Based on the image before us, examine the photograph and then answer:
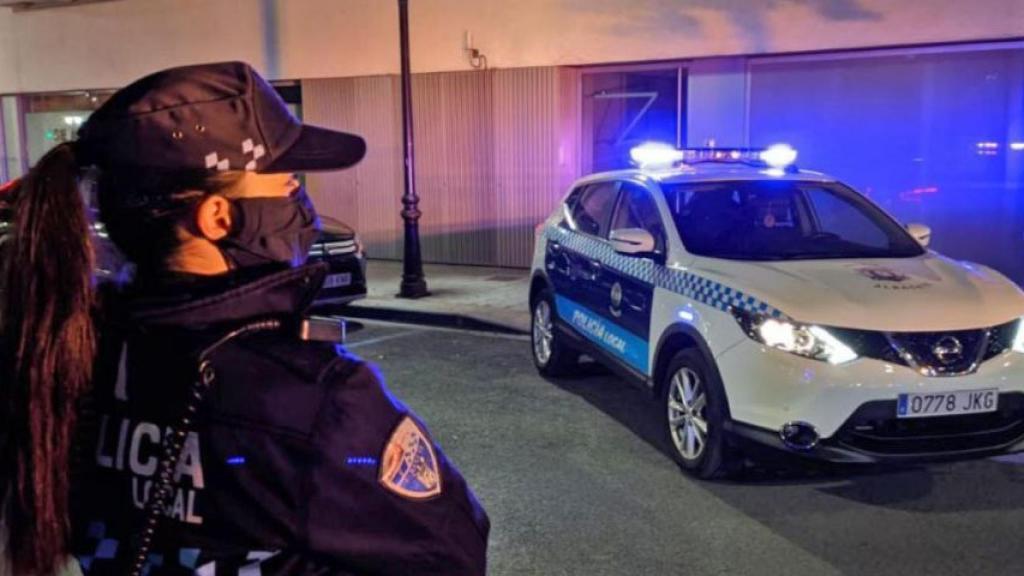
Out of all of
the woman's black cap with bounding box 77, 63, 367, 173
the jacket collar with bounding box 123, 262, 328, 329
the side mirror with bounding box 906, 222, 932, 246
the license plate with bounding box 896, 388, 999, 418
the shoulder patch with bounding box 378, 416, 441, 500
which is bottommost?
the license plate with bounding box 896, 388, 999, 418

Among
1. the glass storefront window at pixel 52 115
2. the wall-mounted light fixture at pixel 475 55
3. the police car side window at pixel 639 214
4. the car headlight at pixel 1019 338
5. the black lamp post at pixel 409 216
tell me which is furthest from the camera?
the glass storefront window at pixel 52 115

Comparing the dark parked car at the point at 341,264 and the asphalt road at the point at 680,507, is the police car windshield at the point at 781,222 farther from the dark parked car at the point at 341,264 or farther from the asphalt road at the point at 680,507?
the dark parked car at the point at 341,264

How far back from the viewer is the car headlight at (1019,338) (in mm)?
4820

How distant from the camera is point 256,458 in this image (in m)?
1.29

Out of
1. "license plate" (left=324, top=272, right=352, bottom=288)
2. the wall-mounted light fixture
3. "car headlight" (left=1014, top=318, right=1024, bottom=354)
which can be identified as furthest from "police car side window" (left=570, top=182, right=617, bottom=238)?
the wall-mounted light fixture

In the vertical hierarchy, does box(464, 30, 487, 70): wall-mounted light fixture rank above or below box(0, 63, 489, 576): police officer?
above

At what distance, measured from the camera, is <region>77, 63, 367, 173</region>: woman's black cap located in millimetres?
1418

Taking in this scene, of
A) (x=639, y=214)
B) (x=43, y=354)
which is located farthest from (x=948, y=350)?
(x=43, y=354)

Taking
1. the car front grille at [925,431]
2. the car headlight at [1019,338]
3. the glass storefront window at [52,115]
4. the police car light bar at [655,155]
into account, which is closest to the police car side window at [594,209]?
the police car light bar at [655,155]

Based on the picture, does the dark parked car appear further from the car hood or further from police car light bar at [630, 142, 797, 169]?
the car hood

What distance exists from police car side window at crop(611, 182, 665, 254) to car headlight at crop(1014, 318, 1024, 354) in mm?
1912

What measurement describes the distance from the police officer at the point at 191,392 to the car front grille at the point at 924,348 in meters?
3.58

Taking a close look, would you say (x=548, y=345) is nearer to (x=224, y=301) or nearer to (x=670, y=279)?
(x=670, y=279)

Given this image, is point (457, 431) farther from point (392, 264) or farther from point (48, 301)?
point (392, 264)
